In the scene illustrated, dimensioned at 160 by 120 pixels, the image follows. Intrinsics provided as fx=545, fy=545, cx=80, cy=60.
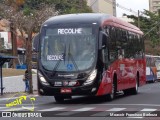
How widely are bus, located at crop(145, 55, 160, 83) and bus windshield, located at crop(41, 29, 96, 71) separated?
31984 millimetres

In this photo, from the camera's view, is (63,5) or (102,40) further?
(63,5)

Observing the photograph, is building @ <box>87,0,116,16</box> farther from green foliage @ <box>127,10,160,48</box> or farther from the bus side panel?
the bus side panel

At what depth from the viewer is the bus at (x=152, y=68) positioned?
5403cm

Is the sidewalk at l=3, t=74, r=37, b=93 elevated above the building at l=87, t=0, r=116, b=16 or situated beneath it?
situated beneath

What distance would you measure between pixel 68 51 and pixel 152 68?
3572cm

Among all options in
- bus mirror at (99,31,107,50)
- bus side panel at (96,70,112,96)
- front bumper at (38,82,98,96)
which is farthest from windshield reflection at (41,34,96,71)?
bus side panel at (96,70,112,96)

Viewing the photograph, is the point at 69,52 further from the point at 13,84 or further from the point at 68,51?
the point at 13,84

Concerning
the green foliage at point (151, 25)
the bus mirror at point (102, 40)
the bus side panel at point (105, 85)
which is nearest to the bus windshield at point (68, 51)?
the bus mirror at point (102, 40)

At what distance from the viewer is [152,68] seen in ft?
184

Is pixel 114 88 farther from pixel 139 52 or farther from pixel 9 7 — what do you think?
pixel 9 7

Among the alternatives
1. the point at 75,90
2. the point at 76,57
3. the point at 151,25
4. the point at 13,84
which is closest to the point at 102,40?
the point at 76,57

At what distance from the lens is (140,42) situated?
3052cm

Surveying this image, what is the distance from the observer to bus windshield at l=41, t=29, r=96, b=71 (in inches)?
835

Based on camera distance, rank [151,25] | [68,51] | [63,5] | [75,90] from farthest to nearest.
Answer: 1. [151,25]
2. [63,5]
3. [68,51]
4. [75,90]
